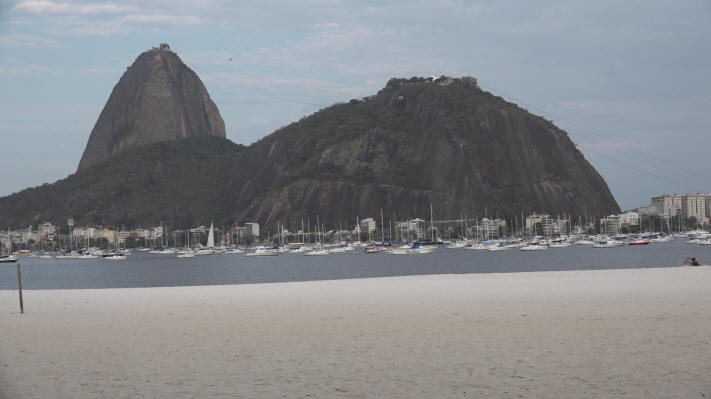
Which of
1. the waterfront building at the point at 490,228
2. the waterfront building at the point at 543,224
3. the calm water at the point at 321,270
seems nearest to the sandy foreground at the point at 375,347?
the calm water at the point at 321,270

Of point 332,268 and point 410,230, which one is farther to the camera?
point 410,230

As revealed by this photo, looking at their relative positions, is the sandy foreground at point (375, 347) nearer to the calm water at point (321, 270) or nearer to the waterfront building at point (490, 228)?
the calm water at point (321, 270)

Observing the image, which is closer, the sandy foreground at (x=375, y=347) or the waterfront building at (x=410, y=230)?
the sandy foreground at (x=375, y=347)

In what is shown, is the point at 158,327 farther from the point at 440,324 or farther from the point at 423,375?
the point at 423,375

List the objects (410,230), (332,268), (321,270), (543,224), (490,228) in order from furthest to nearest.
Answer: (543,224)
(410,230)
(490,228)
(332,268)
(321,270)

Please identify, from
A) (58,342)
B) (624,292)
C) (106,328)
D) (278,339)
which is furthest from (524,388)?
(624,292)

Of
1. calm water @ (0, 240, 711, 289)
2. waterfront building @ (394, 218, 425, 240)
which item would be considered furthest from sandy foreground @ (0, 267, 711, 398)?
waterfront building @ (394, 218, 425, 240)

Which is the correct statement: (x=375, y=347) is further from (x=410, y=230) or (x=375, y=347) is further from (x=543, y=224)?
(x=543, y=224)

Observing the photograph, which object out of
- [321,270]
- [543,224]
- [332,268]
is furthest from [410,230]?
[321,270]

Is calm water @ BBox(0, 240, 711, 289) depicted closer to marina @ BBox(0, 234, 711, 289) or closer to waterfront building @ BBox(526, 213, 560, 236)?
marina @ BBox(0, 234, 711, 289)
